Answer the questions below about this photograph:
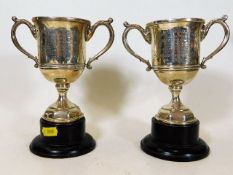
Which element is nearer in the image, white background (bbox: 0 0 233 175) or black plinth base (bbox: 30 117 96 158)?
black plinth base (bbox: 30 117 96 158)

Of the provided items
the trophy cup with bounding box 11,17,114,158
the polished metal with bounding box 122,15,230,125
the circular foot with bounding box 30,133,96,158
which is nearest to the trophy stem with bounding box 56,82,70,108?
the trophy cup with bounding box 11,17,114,158

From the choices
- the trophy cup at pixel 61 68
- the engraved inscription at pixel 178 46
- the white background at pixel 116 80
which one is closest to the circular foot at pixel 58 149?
the trophy cup at pixel 61 68

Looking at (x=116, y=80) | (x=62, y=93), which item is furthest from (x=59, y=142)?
(x=116, y=80)

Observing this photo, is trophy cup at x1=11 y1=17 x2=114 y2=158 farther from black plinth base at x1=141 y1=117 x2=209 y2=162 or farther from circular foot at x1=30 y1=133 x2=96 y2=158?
black plinth base at x1=141 y1=117 x2=209 y2=162

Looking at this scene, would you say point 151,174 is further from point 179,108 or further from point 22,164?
point 22,164

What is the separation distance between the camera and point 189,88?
155cm

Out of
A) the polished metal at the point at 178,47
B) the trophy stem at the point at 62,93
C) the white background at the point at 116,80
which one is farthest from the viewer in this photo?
the white background at the point at 116,80

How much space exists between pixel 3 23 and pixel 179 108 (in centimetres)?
85

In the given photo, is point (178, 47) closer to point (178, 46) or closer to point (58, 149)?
point (178, 46)

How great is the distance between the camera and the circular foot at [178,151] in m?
1.04

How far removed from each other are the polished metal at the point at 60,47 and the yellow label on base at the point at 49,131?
0.03 m

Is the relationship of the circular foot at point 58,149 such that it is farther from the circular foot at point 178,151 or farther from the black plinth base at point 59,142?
the circular foot at point 178,151

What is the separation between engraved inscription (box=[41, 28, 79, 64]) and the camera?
3.37 ft

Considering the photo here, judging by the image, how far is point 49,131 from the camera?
109 cm
